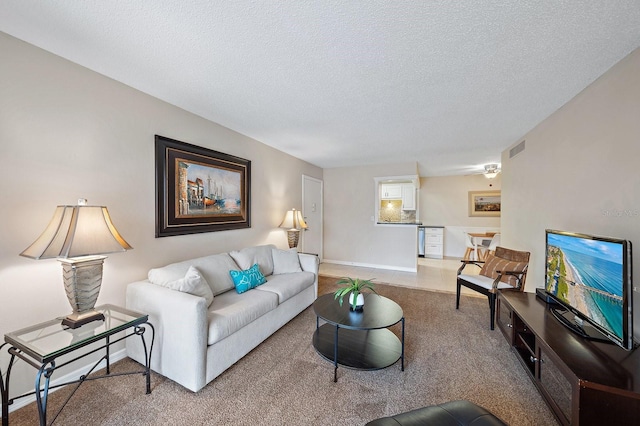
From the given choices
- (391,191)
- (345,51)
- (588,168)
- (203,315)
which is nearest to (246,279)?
(203,315)

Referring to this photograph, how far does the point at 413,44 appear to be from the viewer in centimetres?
162

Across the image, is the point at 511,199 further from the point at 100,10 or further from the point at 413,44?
the point at 100,10

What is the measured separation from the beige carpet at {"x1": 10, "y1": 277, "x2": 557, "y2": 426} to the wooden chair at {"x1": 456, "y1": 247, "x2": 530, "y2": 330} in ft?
1.76

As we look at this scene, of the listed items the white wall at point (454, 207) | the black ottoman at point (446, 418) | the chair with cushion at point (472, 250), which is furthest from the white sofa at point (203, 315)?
the white wall at point (454, 207)

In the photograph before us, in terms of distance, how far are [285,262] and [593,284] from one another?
282 cm

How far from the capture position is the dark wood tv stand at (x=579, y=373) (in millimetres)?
1139

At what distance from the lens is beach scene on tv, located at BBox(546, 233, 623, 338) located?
1.38 meters

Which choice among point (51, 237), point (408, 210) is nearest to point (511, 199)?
point (408, 210)

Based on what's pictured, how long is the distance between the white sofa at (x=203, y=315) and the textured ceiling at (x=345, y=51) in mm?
1683

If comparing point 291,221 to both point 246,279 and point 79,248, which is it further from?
point 79,248

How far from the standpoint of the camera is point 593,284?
5.11 feet

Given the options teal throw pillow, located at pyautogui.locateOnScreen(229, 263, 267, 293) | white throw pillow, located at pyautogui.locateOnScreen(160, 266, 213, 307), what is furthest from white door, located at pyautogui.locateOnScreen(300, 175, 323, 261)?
white throw pillow, located at pyautogui.locateOnScreen(160, 266, 213, 307)

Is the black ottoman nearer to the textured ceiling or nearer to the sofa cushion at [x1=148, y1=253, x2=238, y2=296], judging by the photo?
the sofa cushion at [x1=148, y1=253, x2=238, y2=296]

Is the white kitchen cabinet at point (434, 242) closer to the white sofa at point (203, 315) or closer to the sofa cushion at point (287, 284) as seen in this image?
the sofa cushion at point (287, 284)
